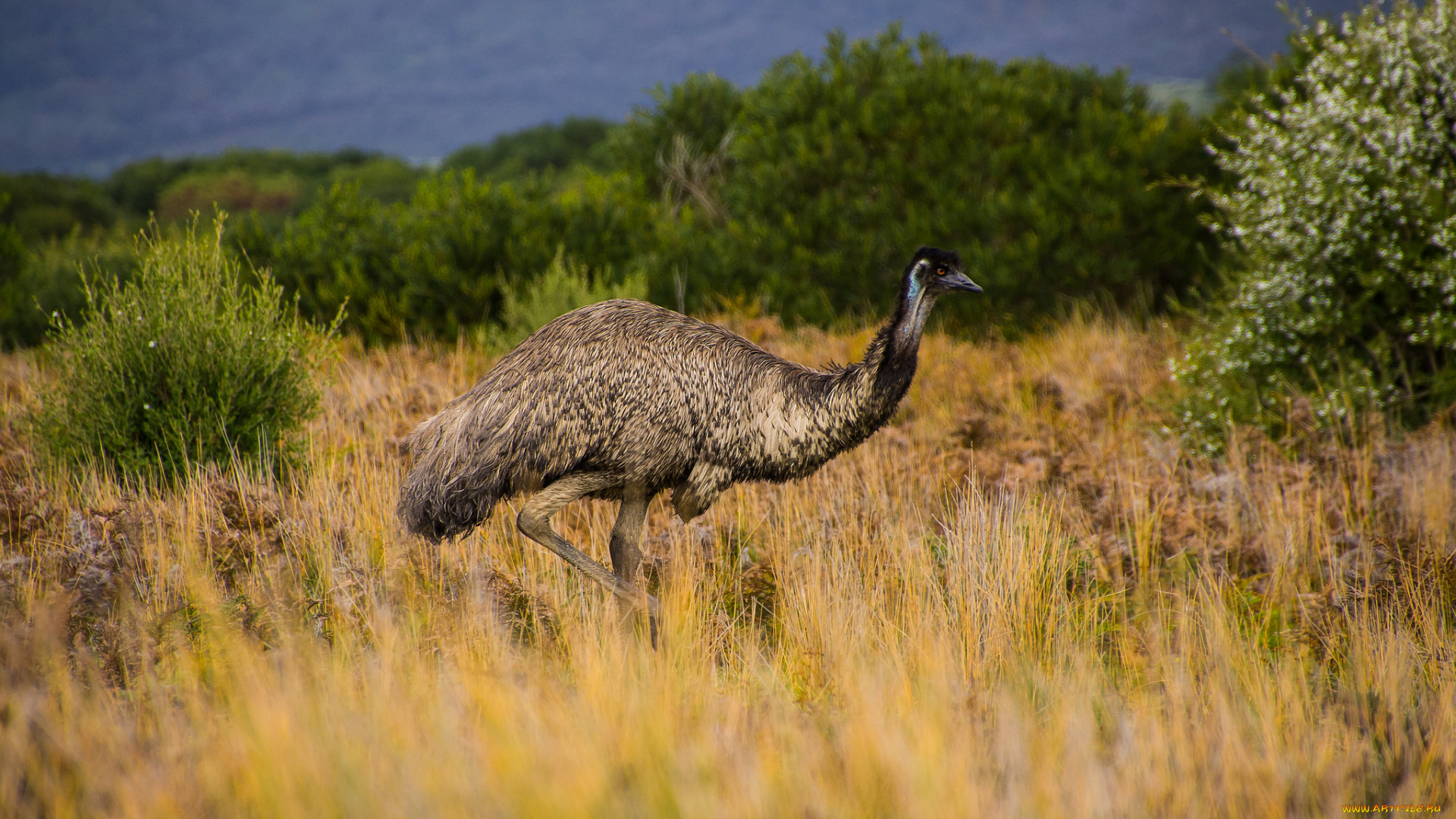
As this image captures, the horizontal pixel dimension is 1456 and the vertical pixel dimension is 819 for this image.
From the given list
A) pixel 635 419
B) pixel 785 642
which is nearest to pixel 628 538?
pixel 635 419

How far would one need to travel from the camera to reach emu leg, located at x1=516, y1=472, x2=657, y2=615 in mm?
4004

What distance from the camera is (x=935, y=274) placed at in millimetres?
4281

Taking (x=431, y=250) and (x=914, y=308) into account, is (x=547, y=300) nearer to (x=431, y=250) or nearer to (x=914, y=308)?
(x=431, y=250)

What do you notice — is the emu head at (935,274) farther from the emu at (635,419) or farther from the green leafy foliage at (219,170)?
the green leafy foliage at (219,170)

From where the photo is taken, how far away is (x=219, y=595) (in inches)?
161

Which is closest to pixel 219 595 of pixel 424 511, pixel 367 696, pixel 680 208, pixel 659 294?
pixel 424 511

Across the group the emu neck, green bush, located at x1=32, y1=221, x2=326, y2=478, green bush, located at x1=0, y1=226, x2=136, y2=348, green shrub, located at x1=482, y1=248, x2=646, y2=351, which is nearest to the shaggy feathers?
the emu neck

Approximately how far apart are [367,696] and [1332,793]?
2328mm

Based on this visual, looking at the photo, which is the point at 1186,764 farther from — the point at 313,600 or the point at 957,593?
the point at 313,600

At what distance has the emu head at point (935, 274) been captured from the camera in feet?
13.9

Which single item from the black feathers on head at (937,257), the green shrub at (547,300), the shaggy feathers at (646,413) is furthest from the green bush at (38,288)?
the black feathers on head at (937,257)

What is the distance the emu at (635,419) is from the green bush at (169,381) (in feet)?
6.66

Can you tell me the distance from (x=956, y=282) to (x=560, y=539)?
189 cm

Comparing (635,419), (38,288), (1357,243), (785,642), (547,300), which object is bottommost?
(785,642)
